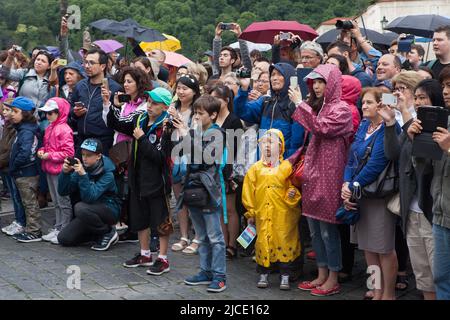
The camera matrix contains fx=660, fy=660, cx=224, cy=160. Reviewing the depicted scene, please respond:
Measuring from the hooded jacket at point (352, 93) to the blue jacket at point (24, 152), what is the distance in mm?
3758

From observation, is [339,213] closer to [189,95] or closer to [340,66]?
[340,66]

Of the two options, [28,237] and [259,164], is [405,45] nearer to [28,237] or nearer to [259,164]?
[259,164]

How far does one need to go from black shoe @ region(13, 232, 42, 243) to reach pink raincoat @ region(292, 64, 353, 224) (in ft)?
11.3

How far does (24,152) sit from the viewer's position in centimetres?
770

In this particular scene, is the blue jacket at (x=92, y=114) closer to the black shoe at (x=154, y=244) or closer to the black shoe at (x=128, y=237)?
the black shoe at (x=128, y=237)

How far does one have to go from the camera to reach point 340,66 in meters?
6.61

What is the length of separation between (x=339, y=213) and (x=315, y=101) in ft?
3.41

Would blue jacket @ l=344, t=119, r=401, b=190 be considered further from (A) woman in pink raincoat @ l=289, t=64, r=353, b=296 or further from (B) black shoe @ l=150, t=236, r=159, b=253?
(B) black shoe @ l=150, t=236, r=159, b=253

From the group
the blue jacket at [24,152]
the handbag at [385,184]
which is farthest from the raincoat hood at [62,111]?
the handbag at [385,184]

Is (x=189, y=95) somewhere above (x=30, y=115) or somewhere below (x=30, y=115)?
above

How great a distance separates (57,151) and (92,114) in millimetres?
588

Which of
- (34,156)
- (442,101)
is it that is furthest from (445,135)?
(34,156)

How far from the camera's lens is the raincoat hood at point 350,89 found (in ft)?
20.1

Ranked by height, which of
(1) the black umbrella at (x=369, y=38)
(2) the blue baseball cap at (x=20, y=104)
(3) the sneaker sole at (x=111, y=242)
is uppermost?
(1) the black umbrella at (x=369, y=38)
